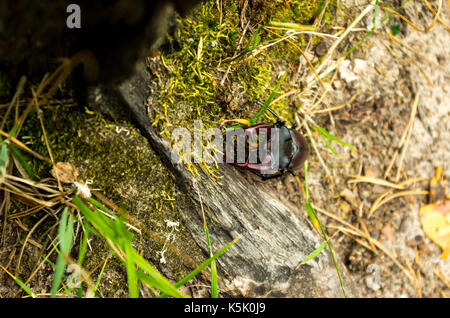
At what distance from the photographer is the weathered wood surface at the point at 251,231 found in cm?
212

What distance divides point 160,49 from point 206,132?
575 mm

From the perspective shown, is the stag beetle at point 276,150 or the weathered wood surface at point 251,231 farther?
the stag beetle at point 276,150

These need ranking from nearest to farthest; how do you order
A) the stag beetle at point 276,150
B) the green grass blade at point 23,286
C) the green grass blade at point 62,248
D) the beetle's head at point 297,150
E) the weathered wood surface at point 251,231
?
the green grass blade at point 62,248 → the green grass blade at point 23,286 → the weathered wood surface at point 251,231 → the stag beetle at point 276,150 → the beetle's head at point 297,150

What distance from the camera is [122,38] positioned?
57.2 inches

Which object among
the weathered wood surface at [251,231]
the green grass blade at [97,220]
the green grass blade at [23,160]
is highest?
the green grass blade at [23,160]

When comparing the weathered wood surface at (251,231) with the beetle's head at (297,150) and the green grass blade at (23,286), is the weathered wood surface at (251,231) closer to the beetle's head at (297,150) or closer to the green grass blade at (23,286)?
the beetle's head at (297,150)

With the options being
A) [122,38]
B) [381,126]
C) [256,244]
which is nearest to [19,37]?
[122,38]

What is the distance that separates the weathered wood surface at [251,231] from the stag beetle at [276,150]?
0.36 ft

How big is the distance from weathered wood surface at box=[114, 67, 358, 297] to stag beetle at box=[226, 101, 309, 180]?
0.11 m

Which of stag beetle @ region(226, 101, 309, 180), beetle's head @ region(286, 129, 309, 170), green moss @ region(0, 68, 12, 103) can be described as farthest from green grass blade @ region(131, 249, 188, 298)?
beetle's head @ region(286, 129, 309, 170)

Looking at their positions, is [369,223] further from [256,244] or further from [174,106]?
[174,106]

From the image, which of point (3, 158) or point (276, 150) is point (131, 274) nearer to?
point (3, 158)

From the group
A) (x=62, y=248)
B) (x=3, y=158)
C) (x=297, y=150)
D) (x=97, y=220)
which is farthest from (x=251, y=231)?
(x=3, y=158)

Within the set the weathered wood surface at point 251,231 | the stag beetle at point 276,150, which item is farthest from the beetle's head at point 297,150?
the weathered wood surface at point 251,231
